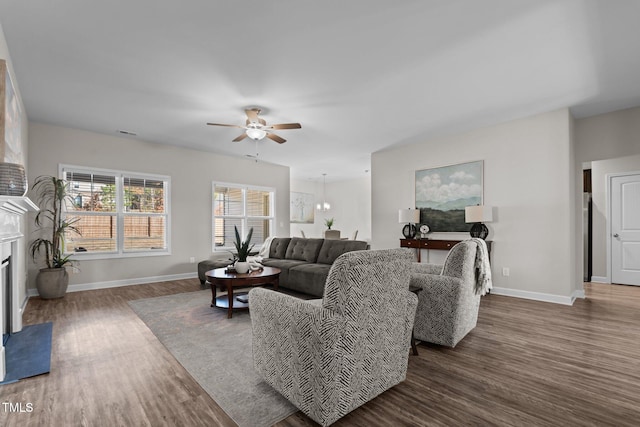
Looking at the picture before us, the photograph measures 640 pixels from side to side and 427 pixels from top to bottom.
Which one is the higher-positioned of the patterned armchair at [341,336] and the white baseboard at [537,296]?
the patterned armchair at [341,336]

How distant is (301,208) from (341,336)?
8.77 metres

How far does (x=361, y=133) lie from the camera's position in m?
5.17

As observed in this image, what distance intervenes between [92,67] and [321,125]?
2.90m

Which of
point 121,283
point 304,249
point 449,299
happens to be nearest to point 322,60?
point 449,299

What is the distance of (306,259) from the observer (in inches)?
205

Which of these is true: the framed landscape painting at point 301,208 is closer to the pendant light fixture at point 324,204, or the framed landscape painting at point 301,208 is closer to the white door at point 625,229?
the pendant light fixture at point 324,204

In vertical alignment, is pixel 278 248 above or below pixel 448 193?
below

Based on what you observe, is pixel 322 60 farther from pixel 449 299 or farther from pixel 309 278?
pixel 309 278

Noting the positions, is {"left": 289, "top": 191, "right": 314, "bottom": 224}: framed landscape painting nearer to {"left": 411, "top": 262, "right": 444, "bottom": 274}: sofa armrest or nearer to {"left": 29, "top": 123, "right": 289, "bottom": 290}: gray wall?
{"left": 29, "top": 123, "right": 289, "bottom": 290}: gray wall

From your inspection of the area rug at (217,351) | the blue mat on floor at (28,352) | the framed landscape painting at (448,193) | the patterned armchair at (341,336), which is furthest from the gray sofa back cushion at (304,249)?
the blue mat on floor at (28,352)

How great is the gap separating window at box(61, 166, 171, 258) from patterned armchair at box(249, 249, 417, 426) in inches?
186

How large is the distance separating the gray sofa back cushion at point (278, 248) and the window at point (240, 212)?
103 cm

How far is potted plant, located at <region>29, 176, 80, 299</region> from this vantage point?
431cm

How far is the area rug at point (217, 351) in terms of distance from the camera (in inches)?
69.3
